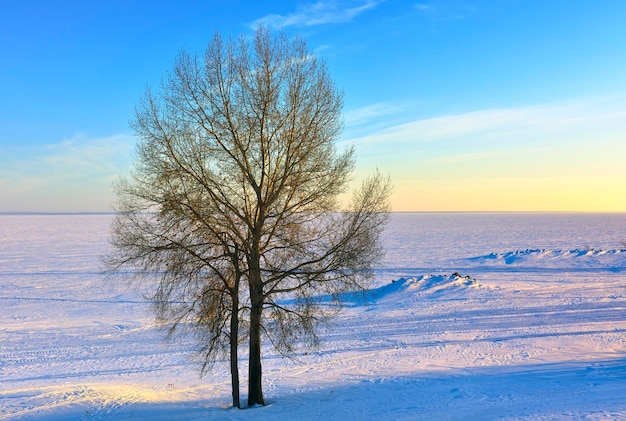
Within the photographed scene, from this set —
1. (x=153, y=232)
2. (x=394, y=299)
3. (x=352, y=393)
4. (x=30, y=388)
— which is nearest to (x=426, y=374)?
(x=352, y=393)

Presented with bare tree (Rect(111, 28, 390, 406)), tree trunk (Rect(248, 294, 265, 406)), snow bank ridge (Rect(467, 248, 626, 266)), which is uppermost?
bare tree (Rect(111, 28, 390, 406))

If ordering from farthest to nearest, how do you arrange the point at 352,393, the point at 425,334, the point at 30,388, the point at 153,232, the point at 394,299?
the point at 394,299 → the point at 425,334 → the point at 30,388 → the point at 352,393 → the point at 153,232

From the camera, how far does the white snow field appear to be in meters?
12.8

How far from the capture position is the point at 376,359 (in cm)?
1839

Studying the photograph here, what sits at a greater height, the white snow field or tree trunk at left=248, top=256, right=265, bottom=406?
tree trunk at left=248, top=256, right=265, bottom=406

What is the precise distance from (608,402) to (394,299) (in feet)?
63.2

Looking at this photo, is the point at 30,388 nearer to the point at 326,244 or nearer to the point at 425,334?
the point at 326,244

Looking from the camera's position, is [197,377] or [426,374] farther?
[197,377]

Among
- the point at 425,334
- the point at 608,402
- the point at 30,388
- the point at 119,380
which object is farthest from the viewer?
the point at 425,334

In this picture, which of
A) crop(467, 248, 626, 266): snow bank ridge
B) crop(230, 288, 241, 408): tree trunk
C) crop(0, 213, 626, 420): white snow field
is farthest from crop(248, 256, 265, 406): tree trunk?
crop(467, 248, 626, 266): snow bank ridge

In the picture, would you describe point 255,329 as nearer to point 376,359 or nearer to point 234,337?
point 234,337

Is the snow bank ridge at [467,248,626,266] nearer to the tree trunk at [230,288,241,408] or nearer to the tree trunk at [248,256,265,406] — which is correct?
the tree trunk at [248,256,265,406]

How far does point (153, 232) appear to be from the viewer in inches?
502

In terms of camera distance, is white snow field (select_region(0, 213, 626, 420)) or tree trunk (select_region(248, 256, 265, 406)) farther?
tree trunk (select_region(248, 256, 265, 406))
